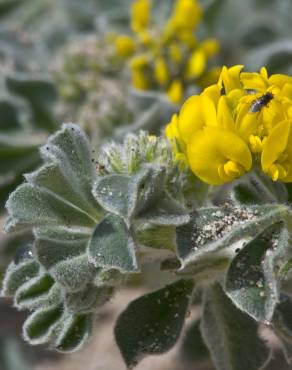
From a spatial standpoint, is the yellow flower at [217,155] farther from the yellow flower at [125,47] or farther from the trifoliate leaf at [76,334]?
the yellow flower at [125,47]

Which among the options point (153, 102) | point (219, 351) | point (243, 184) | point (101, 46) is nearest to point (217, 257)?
point (243, 184)

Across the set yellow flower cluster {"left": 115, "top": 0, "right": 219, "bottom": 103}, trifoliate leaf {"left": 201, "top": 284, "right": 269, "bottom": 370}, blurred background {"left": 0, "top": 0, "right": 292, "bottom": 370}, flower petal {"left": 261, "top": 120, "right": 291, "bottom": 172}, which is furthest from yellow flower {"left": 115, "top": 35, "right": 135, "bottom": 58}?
flower petal {"left": 261, "top": 120, "right": 291, "bottom": 172}

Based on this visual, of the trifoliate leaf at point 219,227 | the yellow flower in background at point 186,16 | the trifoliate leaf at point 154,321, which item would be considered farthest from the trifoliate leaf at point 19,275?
the yellow flower in background at point 186,16

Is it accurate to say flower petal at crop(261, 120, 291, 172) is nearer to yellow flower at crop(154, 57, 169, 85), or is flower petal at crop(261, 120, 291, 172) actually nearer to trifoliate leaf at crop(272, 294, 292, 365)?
trifoliate leaf at crop(272, 294, 292, 365)

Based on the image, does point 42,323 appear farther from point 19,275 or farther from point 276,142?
point 276,142

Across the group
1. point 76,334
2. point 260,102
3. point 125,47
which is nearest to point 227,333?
point 76,334

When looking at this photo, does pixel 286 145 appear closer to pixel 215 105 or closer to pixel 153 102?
pixel 215 105

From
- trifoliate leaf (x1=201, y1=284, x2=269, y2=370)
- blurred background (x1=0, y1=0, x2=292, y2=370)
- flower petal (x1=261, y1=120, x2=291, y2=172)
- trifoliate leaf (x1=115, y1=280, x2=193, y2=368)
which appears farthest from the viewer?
blurred background (x1=0, y1=0, x2=292, y2=370)
